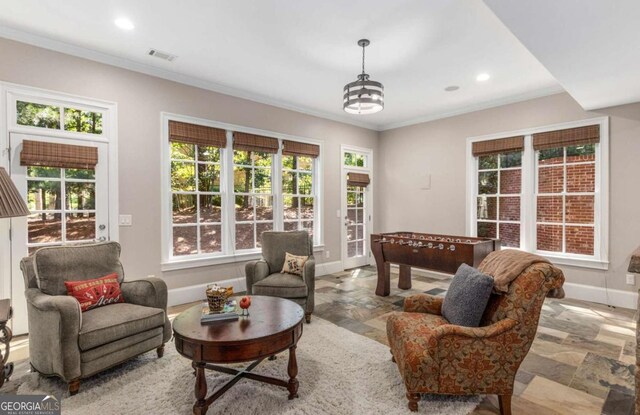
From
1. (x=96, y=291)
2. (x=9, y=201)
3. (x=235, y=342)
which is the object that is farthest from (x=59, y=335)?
(x=235, y=342)

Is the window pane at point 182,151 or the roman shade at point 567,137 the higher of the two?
the roman shade at point 567,137

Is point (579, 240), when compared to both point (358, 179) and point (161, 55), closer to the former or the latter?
point (358, 179)

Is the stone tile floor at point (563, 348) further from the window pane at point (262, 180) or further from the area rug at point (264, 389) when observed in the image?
the window pane at point (262, 180)

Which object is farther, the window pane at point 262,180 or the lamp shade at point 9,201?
the window pane at point 262,180

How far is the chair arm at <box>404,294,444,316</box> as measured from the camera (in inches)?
101

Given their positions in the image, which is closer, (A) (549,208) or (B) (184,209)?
(B) (184,209)

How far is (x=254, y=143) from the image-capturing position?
192 inches

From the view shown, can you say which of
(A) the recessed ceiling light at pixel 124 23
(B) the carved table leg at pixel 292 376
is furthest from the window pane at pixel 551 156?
(A) the recessed ceiling light at pixel 124 23

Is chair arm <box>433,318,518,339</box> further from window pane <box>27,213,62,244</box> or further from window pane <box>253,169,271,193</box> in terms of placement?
window pane <box>27,213,62,244</box>

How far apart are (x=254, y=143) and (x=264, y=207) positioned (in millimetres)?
999

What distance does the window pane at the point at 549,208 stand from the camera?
465 cm

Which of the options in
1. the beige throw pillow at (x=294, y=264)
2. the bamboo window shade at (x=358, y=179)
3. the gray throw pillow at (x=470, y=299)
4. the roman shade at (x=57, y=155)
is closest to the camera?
the gray throw pillow at (x=470, y=299)

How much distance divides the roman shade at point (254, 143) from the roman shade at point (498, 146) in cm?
328

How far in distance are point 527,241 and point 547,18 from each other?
3.56 metres
